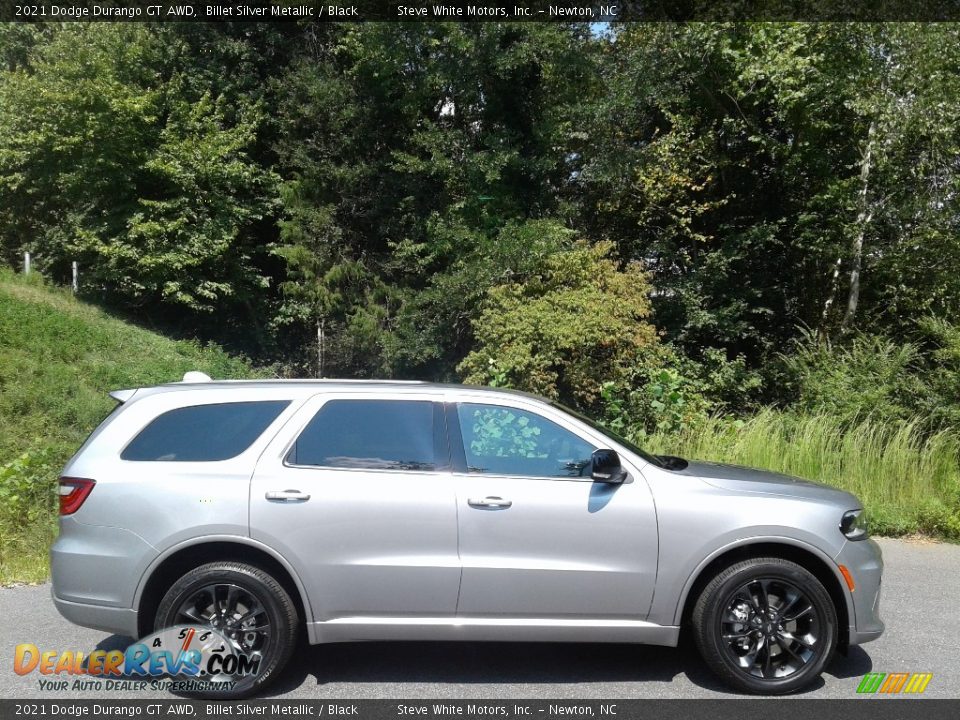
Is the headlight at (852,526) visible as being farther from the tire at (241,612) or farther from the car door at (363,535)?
the tire at (241,612)

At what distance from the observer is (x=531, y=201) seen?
1664 centimetres

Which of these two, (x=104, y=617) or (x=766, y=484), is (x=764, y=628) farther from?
(x=104, y=617)

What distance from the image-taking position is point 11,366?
1295cm

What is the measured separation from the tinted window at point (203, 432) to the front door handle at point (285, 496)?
0.35m

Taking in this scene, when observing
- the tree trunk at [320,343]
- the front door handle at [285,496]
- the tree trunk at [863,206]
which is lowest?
the front door handle at [285,496]

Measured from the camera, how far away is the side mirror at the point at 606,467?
4.73 metres

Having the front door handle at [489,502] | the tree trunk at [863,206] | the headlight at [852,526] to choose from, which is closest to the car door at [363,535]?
the front door handle at [489,502]

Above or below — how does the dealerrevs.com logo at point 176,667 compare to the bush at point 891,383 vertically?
below

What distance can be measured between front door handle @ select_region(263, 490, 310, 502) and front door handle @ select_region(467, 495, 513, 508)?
942 millimetres

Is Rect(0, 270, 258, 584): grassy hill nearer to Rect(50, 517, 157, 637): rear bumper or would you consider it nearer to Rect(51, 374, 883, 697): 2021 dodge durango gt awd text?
Rect(50, 517, 157, 637): rear bumper

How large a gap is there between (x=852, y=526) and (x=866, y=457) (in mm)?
5427

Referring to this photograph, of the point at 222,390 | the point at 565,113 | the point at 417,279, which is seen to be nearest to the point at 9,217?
the point at 417,279


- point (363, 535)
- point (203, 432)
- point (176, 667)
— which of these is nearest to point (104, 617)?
point (176, 667)

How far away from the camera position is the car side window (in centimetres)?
486
